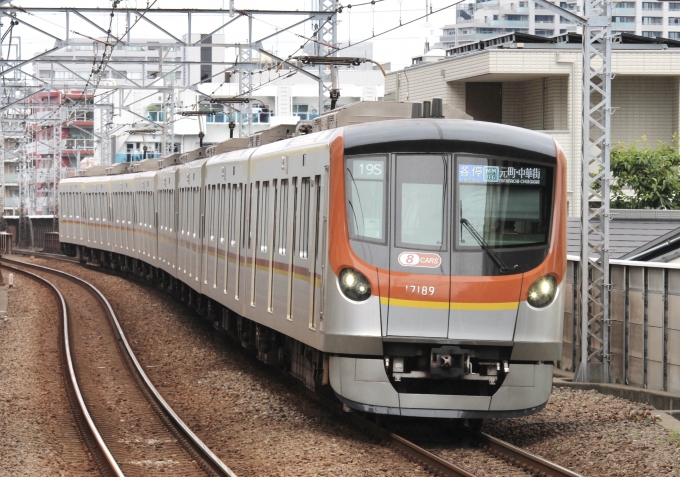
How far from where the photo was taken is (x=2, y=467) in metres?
9.00

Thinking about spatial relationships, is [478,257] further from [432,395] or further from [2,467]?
[2,467]

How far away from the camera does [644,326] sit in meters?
12.4

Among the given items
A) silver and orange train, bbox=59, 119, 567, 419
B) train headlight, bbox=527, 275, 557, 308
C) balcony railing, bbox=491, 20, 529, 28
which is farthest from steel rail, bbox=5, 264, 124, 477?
balcony railing, bbox=491, 20, 529, 28

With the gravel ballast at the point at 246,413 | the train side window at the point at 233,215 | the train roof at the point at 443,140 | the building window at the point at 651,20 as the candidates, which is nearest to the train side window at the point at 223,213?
the train side window at the point at 233,215

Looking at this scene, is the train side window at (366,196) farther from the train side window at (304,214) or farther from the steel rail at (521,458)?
the steel rail at (521,458)

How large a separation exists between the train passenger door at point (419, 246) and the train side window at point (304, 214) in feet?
3.55

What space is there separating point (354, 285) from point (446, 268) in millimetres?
705

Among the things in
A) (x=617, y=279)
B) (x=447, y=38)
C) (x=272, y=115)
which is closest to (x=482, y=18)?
(x=447, y=38)

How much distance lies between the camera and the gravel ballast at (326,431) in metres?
8.62

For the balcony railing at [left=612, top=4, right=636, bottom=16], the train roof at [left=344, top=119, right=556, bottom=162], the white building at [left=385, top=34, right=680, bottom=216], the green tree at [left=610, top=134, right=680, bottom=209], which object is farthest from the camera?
the balcony railing at [left=612, top=4, right=636, bottom=16]

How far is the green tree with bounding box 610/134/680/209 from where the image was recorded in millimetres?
26391

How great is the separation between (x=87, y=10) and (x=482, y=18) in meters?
103

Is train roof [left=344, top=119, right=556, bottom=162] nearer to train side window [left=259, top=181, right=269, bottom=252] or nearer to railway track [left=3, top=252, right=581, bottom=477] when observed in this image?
railway track [left=3, top=252, right=581, bottom=477]

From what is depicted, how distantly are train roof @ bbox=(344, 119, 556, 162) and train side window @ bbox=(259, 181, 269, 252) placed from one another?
297 centimetres
